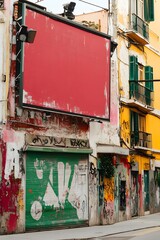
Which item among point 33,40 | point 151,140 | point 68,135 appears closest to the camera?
point 33,40

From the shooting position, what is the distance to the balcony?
2755 centimetres

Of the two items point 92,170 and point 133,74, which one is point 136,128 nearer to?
point 133,74

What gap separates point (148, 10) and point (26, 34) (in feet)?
45.8

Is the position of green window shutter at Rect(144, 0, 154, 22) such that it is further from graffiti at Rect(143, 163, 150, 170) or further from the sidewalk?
the sidewalk

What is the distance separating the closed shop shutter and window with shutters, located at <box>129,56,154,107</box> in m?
6.57

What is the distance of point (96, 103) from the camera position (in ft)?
73.8

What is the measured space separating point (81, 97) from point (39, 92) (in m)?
2.65

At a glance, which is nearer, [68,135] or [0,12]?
[0,12]

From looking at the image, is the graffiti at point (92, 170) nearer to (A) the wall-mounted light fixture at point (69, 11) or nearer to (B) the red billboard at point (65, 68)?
(B) the red billboard at point (65, 68)

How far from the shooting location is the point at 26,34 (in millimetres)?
18406

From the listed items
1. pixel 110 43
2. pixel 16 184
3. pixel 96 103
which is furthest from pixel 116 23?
pixel 16 184

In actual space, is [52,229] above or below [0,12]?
below

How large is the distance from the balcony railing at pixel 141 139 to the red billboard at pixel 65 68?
463 cm

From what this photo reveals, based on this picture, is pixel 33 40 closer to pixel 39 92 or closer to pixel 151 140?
pixel 39 92
